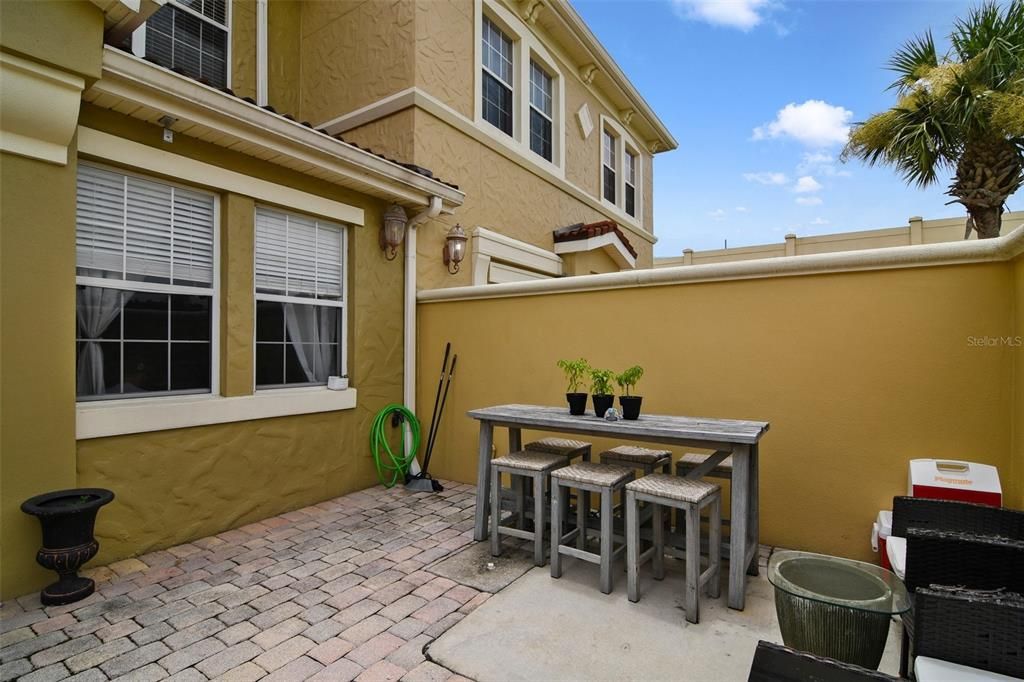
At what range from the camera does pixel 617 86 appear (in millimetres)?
10461

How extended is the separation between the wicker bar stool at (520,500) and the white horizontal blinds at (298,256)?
2.59 m

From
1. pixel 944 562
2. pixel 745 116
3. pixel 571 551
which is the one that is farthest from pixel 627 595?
pixel 745 116

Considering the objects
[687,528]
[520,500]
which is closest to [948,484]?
[687,528]

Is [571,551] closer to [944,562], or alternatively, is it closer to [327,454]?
[944,562]

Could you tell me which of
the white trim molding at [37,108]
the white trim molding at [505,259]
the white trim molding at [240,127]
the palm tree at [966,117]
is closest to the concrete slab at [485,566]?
the white trim molding at [240,127]

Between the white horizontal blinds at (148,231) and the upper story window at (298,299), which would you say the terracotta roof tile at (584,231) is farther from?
the white horizontal blinds at (148,231)

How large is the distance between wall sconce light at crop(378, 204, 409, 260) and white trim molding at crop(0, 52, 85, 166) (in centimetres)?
261

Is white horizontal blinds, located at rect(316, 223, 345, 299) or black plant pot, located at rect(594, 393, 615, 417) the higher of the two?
white horizontal blinds, located at rect(316, 223, 345, 299)

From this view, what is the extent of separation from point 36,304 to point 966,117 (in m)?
9.97

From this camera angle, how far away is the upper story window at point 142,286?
3482 millimetres

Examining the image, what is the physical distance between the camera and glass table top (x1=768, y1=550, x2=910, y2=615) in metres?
1.89

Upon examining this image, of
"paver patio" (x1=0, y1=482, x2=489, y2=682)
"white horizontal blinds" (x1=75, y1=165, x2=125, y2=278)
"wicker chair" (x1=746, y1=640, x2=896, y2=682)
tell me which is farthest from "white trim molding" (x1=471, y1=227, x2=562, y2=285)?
"wicker chair" (x1=746, y1=640, x2=896, y2=682)

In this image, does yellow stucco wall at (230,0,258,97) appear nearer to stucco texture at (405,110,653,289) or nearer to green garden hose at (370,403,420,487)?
stucco texture at (405,110,653,289)

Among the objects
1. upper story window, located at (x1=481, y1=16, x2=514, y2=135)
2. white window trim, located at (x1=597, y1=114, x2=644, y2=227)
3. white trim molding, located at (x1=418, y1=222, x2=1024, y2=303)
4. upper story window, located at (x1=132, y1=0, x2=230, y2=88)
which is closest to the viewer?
white trim molding, located at (x1=418, y1=222, x2=1024, y2=303)
